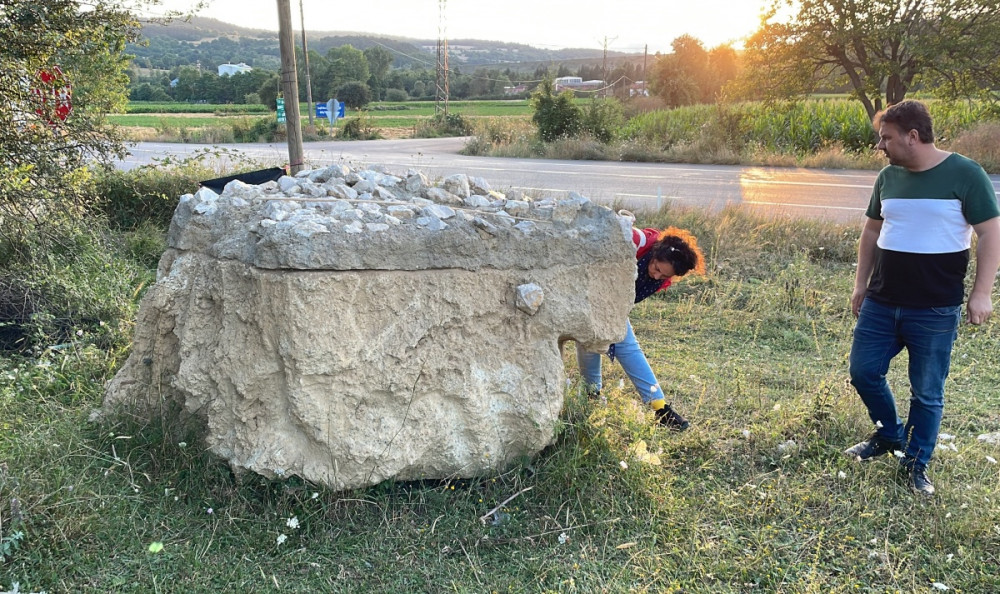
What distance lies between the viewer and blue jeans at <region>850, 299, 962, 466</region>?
3.23 metres

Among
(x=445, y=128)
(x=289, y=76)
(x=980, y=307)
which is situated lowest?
(x=445, y=128)

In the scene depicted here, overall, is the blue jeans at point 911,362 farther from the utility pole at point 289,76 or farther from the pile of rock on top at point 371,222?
the utility pole at point 289,76

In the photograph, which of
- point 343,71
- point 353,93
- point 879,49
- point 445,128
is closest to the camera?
point 879,49

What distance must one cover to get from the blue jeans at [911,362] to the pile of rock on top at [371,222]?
1373 millimetres

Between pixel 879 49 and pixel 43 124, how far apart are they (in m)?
12.2

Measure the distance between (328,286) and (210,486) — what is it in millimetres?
1074

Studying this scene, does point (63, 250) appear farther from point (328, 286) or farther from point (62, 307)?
point (328, 286)

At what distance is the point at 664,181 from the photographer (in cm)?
1408

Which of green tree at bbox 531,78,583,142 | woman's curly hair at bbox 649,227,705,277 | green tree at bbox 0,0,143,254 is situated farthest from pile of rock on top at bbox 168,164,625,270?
green tree at bbox 531,78,583,142

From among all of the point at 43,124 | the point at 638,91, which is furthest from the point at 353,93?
the point at 43,124

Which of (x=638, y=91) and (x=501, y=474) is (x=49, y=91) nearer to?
(x=501, y=474)

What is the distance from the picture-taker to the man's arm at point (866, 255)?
142 inches

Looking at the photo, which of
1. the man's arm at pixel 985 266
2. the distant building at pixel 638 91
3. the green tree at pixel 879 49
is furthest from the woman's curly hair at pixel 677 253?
the distant building at pixel 638 91

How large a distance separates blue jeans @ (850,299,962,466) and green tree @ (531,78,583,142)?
17.3 metres
